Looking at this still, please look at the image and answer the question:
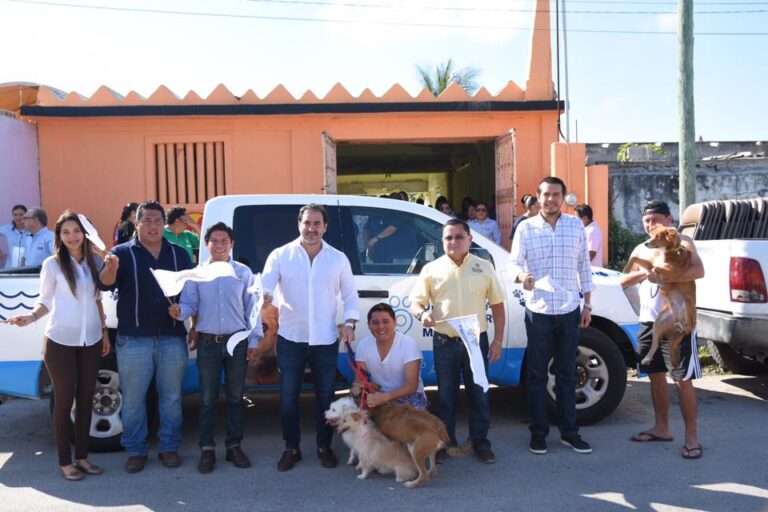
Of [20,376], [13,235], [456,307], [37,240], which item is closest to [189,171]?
[13,235]

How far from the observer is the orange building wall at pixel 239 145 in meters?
10.9

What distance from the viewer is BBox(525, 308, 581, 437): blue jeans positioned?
16.5ft

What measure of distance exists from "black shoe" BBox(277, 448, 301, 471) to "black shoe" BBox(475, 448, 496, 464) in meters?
1.24

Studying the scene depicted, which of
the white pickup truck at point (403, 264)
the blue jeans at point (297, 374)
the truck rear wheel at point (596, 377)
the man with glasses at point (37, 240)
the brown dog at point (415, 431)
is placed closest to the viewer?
the brown dog at point (415, 431)

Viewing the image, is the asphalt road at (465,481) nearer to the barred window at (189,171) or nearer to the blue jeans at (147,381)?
the blue jeans at (147,381)

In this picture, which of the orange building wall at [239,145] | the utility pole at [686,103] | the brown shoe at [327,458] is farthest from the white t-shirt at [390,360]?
the orange building wall at [239,145]

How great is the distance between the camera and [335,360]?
4961 mm

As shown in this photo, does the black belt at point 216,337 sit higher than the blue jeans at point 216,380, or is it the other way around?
the black belt at point 216,337

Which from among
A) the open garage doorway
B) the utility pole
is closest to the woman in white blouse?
the utility pole

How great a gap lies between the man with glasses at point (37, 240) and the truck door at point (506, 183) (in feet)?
20.1

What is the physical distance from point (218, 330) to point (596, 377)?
291 centimetres

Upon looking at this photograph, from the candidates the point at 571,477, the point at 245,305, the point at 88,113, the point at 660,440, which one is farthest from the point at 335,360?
the point at 88,113

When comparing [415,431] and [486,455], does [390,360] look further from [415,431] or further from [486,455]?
[486,455]

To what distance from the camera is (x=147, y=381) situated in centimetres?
489
